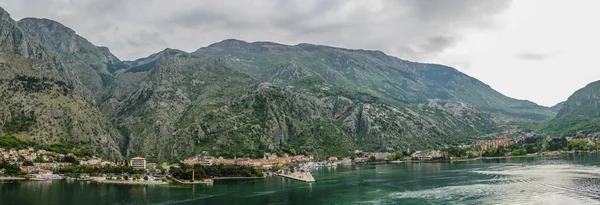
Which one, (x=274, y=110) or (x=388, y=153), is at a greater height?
(x=274, y=110)

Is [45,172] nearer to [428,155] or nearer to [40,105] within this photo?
[40,105]

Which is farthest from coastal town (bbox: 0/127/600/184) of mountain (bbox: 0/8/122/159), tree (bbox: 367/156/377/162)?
mountain (bbox: 0/8/122/159)

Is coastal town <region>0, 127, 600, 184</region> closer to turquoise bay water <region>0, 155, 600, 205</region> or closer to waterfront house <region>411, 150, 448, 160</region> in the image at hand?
waterfront house <region>411, 150, 448, 160</region>

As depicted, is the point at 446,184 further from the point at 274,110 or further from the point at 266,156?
the point at 274,110

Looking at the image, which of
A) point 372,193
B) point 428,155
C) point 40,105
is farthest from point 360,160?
point 40,105

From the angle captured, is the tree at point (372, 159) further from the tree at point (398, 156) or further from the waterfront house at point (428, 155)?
the waterfront house at point (428, 155)

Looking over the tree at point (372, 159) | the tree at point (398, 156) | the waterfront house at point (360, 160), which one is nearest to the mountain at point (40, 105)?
the waterfront house at point (360, 160)

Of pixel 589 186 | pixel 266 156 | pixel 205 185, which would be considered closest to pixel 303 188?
pixel 205 185
